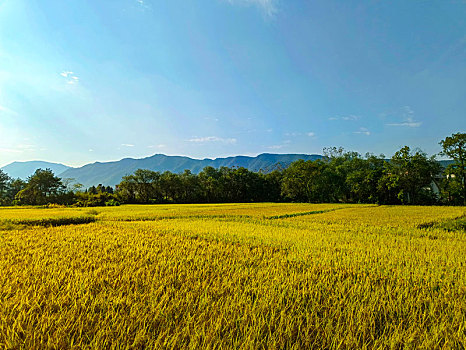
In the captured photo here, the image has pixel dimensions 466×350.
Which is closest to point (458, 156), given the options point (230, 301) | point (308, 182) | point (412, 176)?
point (412, 176)

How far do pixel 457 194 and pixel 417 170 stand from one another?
541 cm

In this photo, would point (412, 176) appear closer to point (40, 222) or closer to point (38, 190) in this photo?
point (40, 222)

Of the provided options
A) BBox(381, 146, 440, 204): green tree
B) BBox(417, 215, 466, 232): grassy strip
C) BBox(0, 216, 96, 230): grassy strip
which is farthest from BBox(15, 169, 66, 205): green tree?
BBox(381, 146, 440, 204): green tree

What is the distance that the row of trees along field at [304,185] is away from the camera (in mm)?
32500

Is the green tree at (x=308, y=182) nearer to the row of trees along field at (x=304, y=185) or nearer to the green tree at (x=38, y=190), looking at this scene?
the row of trees along field at (x=304, y=185)

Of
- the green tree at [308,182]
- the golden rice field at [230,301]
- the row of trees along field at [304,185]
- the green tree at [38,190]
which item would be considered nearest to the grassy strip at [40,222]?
the golden rice field at [230,301]

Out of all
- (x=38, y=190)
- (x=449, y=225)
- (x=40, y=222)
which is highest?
(x=38, y=190)

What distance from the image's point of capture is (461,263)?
15.6 feet

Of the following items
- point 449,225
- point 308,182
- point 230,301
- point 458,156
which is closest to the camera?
point 230,301

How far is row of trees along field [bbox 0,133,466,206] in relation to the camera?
32500mm

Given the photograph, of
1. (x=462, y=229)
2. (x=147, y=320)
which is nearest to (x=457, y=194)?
(x=462, y=229)

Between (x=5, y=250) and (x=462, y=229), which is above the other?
(x=5, y=250)

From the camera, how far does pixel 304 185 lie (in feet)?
148

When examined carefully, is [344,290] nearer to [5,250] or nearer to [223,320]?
[223,320]
